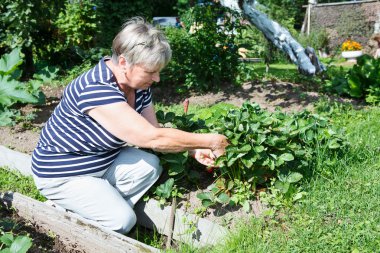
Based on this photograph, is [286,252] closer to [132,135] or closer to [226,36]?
[132,135]

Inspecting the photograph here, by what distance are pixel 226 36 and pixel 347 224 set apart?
13.9ft

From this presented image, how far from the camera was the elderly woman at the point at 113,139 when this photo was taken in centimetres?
256

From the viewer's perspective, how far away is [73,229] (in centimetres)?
272

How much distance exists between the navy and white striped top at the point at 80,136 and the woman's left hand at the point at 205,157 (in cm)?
51

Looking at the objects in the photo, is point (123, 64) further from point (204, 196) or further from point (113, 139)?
point (204, 196)

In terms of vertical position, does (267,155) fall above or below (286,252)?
above

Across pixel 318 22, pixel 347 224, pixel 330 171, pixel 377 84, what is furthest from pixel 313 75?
pixel 318 22

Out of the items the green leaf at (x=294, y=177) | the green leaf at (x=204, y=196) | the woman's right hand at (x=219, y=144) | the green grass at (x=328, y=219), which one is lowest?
the green grass at (x=328, y=219)

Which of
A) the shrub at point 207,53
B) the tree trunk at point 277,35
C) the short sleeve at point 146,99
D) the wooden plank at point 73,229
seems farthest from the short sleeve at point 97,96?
the tree trunk at point 277,35

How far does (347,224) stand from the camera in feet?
8.34

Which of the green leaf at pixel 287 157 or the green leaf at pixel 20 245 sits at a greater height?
the green leaf at pixel 287 157

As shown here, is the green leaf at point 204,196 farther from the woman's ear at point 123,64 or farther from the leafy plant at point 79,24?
the leafy plant at point 79,24

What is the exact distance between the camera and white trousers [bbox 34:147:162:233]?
110 inches

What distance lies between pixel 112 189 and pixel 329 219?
1.36 meters
